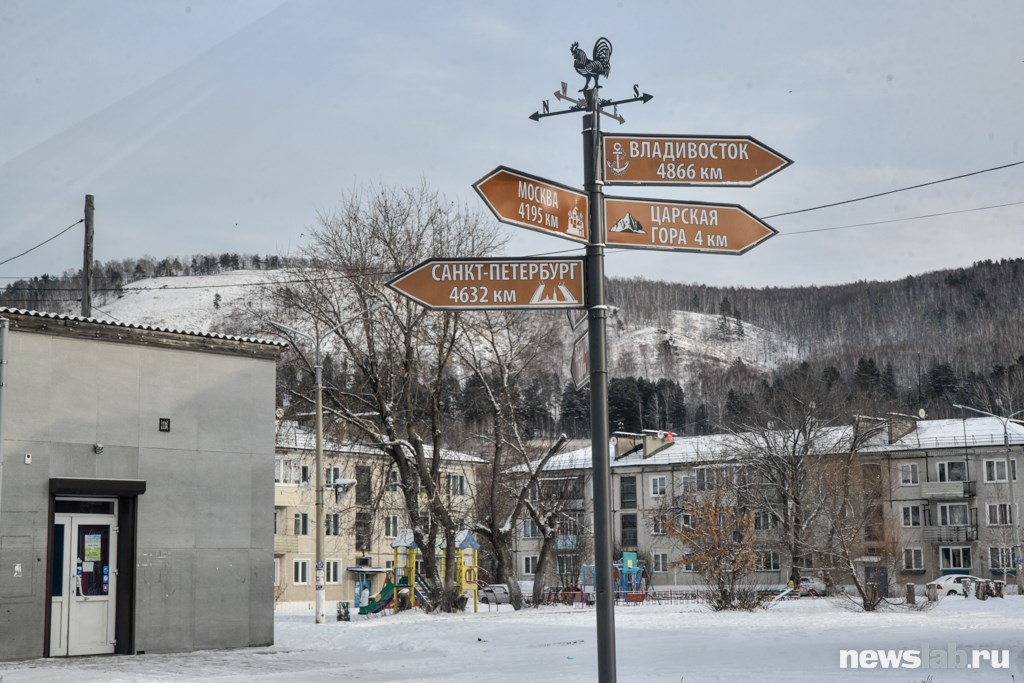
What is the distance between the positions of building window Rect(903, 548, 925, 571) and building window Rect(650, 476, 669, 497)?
57.3ft

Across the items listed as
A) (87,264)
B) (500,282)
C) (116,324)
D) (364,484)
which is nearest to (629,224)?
(500,282)

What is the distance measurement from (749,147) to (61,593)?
1676 cm

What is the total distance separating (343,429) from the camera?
36938mm

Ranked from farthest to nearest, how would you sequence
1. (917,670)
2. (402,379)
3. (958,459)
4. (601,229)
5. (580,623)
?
1. (958,459)
2. (402,379)
3. (580,623)
4. (917,670)
5. (601,229)

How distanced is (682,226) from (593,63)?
1369 mm

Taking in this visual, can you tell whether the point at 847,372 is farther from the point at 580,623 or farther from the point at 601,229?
the point at 601,229

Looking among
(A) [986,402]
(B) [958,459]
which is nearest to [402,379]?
(B) [958,459]

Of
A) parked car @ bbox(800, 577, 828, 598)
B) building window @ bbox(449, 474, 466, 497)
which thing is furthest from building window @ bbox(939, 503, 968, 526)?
building window @ bbox(449, 474, 466, 497)

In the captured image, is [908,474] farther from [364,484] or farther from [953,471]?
[364,484]

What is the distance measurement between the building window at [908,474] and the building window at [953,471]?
1.82m

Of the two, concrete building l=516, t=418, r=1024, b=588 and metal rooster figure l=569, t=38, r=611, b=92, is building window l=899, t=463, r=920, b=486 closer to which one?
concrete building l=516, t=418, r=1024, b=588

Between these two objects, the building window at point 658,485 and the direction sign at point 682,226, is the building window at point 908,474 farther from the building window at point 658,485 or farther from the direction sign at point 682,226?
the direction sign at point 682,226

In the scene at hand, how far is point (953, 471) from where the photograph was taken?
7612 cm

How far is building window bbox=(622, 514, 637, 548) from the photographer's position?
8594 centimetres
